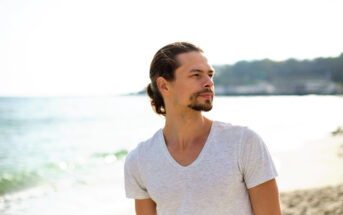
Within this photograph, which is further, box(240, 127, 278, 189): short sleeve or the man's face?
the man's face

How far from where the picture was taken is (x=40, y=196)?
908 centimetres

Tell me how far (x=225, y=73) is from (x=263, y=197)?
441ft

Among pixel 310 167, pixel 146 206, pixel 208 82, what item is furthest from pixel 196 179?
pixel 310 167

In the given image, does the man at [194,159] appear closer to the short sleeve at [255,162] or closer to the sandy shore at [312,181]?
the short sleeve at [255,162]

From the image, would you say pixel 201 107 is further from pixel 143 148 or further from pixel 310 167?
pixel 310 167

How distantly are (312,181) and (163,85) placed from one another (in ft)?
22.9

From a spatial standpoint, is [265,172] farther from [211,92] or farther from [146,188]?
[146,188]

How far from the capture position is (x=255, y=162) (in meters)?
1.78

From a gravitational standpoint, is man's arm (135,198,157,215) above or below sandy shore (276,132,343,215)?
above

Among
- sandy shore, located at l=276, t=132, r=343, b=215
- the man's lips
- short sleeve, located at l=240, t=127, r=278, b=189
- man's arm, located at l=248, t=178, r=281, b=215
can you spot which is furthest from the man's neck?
sandy shore, located at l=276, t=132, r=343, b=215

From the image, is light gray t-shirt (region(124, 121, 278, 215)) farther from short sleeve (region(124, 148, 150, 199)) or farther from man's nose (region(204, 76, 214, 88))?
man's nose (region(204, 76, 214, 88))

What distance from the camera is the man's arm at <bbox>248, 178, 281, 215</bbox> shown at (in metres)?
1.78

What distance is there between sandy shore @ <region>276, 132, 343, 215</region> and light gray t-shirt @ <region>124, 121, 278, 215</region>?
3.96m

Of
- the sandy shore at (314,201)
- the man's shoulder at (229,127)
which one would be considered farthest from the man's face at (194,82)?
the sandy shore at (314,201)
